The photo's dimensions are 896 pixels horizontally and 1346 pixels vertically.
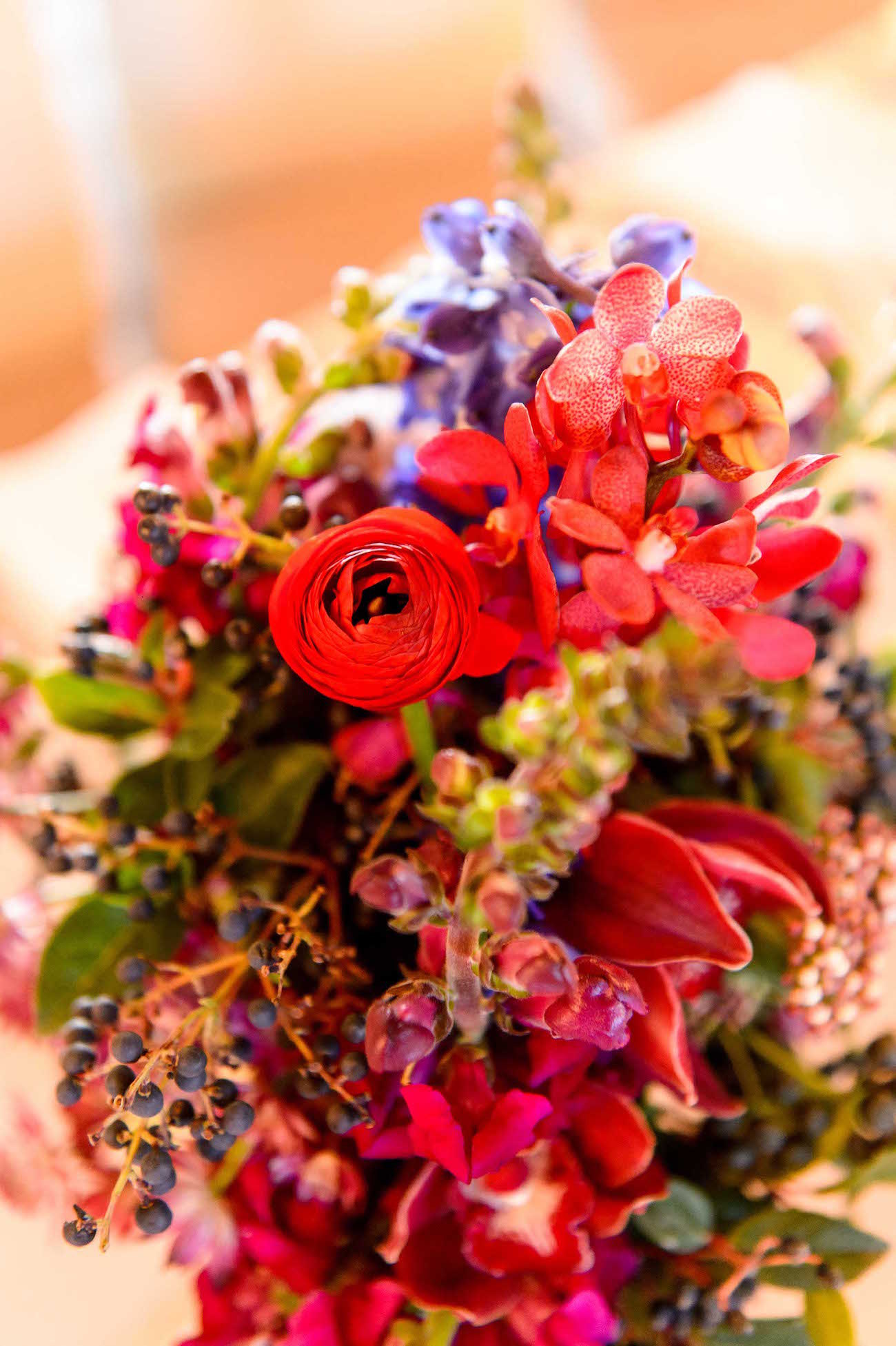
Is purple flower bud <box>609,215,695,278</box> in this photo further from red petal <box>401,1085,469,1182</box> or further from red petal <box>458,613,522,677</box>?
red petal <box>401,1085,469,1182</box>

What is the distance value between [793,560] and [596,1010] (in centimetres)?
14

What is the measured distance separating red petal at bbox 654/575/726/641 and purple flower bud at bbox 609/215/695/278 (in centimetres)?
12

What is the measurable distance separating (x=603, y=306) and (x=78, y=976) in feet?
0.95

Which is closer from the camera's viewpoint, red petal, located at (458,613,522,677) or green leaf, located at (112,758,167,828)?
red petal, located at (458,613,522,677)

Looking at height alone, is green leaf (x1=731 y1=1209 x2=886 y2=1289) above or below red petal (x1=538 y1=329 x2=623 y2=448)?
below

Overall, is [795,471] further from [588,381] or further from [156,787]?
[156,787]

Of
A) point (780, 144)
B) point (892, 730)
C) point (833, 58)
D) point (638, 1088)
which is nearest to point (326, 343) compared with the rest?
point (780, 144)

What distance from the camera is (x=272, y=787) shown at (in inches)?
15.8

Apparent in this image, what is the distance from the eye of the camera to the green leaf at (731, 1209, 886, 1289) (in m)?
0.40

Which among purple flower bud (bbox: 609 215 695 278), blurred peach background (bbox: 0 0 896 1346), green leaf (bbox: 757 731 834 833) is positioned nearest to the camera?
purple flower bud (bbox: 609 215 695 278)

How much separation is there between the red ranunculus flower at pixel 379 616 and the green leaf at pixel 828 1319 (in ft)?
0.94

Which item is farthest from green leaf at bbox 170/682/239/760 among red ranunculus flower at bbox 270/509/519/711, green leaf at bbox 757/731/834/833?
green leaf at bbox 757/731/834/833

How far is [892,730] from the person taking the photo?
49cm

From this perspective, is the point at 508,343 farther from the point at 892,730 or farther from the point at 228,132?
the point at 228,132
